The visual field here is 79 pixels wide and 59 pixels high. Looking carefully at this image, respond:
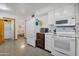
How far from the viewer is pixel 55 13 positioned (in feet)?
10.6

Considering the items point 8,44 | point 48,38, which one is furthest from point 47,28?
point 8,44

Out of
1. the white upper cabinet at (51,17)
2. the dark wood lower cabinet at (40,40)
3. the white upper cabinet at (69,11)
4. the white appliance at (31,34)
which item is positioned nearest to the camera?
the white upper cabinet at (69,11)

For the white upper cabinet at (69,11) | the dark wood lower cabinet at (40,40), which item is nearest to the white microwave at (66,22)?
the white upper cabinet at (69,11)

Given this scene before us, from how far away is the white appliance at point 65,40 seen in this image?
2.36 m

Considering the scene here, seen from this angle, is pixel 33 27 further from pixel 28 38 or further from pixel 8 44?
pixel 8 44

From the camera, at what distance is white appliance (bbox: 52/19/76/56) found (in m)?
2.36

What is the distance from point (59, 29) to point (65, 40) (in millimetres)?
662

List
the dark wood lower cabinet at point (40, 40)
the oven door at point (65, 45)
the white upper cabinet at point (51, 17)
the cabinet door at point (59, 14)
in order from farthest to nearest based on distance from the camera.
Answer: the dark wood lower cabinet at point (40, 40), the white upper cabinet at point (51, 17), the cabinet door at point (59, 14), the oven door at point (65, 45)

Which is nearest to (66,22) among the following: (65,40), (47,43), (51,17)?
(65,40)

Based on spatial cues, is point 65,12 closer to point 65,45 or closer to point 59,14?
point 59,14

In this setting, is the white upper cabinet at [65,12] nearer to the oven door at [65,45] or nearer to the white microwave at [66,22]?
the white microwave at [66,22]

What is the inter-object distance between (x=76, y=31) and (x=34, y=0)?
4.40 feet

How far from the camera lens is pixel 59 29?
10.2 feet

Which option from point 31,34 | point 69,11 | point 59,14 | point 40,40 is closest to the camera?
point 69,11
